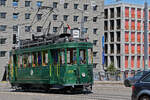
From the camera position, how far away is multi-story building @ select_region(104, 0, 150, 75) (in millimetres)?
84250

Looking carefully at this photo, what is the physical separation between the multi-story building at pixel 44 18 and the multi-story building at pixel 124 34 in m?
7.96

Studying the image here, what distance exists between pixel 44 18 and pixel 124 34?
810 inches

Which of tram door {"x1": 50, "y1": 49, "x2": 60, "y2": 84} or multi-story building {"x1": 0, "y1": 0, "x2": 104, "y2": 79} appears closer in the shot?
A: tram door {"x1": 50, "y1": 49, "x2": 60, "y2": 84}

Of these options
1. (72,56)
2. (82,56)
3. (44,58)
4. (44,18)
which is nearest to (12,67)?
(44,58)

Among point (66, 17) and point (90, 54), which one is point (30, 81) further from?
point (66, 17)

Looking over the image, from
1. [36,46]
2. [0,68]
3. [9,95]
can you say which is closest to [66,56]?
[36,46]

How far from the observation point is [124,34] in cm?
8431

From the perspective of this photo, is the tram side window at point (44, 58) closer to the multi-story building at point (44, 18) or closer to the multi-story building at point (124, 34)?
the multi-story building at point (44, 18)

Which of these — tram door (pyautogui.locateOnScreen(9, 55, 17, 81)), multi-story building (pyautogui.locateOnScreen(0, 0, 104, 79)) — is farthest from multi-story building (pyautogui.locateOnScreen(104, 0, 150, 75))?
tram door (pyautogui.locateOnScreen(9, 55, 17, 81))

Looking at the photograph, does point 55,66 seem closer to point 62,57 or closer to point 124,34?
point 62,57

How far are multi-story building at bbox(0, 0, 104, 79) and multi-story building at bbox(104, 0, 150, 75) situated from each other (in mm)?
7958

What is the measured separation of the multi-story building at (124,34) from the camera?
84250 mm

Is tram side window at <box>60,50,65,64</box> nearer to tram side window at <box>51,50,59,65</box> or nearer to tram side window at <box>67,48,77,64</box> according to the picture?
tram side window at <box>67,48,77,64</box>

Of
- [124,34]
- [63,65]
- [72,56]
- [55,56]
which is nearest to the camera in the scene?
[63,65]
